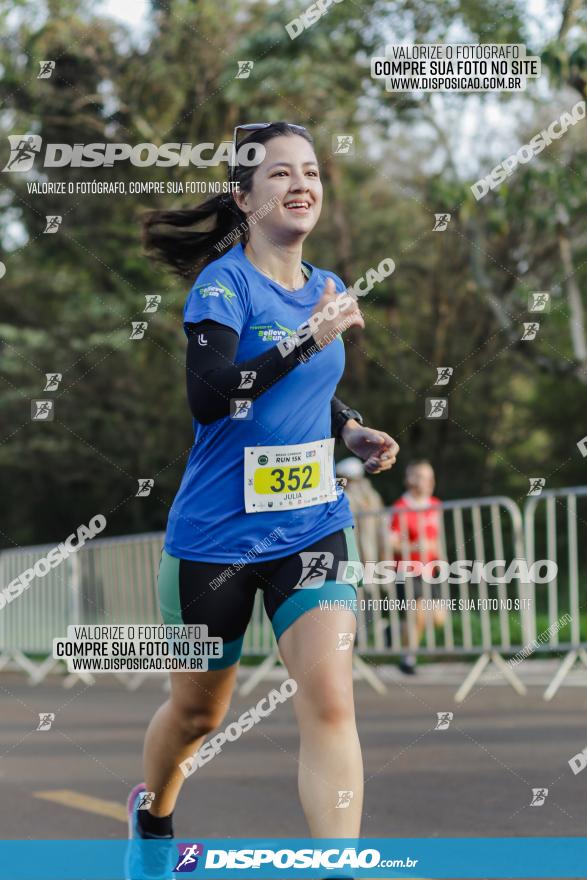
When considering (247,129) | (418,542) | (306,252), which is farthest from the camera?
(306,252)

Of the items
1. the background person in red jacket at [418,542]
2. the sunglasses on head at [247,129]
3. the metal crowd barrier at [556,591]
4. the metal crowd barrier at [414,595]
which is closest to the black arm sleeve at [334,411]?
the sunglasses on head at [247,129]

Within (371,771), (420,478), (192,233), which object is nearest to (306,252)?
(420,478)

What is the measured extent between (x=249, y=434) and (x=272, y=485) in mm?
142

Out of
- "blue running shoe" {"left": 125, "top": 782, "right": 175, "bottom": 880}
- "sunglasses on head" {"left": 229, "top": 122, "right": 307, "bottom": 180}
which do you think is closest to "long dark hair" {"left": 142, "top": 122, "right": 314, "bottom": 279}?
"sunglasses on head" {"left": 229, "top": 122, "right": 307, "bottom": 180}

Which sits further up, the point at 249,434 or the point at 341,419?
the point at 341,419

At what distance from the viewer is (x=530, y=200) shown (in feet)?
58.0

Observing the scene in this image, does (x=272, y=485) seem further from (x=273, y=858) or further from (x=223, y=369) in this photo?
(x=273, y=858)

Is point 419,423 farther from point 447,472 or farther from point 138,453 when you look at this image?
point 138,453

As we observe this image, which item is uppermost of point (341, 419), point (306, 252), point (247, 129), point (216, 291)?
point (306, 252)

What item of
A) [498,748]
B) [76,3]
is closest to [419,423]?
[76,3]

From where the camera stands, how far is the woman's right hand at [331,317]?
3.38m

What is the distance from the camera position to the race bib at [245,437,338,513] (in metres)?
3.60

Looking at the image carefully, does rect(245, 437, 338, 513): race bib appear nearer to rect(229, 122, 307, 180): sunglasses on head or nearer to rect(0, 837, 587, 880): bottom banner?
rect(229, 122, 307, 180): sunglasses on head

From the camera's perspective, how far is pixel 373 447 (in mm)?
3832
